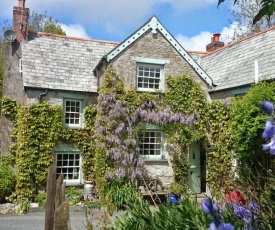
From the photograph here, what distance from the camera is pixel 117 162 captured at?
52.6 feet

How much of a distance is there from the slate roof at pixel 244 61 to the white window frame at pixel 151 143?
359 cm

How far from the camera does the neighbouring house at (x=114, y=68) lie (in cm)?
1666

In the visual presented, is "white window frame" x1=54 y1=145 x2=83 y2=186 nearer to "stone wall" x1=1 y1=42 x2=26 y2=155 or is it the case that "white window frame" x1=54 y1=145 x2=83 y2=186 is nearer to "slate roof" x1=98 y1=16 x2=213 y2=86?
"stone wall" x1=1 y1=42 x2=26 y2=155

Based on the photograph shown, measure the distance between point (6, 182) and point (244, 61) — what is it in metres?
12.0

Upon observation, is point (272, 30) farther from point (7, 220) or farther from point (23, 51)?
Answer: point (7, 220)


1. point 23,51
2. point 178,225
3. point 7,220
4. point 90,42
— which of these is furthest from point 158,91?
point 178,225

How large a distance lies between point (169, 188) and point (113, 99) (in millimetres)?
4670

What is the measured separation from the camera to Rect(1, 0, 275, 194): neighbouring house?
54.6ft

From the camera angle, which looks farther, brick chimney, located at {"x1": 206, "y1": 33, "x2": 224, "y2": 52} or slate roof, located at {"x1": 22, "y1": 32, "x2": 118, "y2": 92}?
brick chimney, located at {"x1": 206, "y1": 33, "x2": 224, "y2": 52}

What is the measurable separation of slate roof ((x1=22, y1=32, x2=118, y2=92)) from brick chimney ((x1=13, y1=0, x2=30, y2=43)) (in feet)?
1.17

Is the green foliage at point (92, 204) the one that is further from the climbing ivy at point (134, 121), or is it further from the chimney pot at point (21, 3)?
the chimney pot at point (21, 3)

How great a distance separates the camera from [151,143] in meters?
17.2

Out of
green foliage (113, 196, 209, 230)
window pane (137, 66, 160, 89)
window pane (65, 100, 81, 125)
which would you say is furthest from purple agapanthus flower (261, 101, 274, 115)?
window pane (65, 100, 81, 125)

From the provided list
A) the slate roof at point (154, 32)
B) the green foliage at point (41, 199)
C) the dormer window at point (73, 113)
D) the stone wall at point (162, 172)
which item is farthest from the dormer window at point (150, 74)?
the green foliage at point (41, 199)
